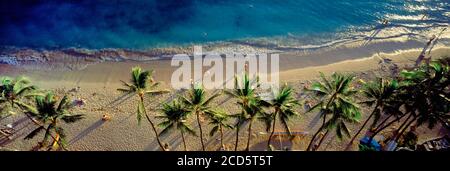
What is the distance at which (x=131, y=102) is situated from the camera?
40.7m

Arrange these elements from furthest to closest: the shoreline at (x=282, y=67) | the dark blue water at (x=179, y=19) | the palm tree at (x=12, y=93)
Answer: the dark blue water at (x=179, y=19), the shoreline at (x=282, y=67), the palm tree at (x=12, y=93)

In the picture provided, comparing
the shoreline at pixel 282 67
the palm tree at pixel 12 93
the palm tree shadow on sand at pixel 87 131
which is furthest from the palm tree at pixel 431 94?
the palm tree at pixel 12 93

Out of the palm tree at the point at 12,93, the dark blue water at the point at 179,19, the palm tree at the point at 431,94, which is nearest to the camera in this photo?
the palm tree at the point at 431,94

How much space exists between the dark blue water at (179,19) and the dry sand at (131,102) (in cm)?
548

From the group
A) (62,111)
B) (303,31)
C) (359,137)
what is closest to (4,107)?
(62,111)

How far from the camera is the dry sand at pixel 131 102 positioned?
36781 mm

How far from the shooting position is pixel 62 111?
2978 centimetres

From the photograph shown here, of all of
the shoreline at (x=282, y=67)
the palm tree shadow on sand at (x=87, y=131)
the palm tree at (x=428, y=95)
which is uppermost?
the shoreline at (x=282, y=67)

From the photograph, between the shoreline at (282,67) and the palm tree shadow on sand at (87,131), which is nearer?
the palm tree shadow on sand at (87,131)

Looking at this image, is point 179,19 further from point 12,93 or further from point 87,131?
point 12,93

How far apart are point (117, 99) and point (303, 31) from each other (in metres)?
25.6

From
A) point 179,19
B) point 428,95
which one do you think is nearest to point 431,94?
point 428,95

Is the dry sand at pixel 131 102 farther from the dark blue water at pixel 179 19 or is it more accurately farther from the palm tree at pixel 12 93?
the palm tree at pixel 12 93
